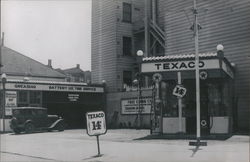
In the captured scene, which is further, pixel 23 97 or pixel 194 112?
pixel 23 97

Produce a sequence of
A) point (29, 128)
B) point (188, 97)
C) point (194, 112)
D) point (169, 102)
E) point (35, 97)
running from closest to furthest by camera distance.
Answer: point (194, 112) < point (169, 102) < point (188, 97) < point (29, 128) < point (35, 97)

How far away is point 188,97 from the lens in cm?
2078

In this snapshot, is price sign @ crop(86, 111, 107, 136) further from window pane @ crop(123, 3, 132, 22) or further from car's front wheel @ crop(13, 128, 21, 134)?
window pane @ crop(123, 3, 132, 22)

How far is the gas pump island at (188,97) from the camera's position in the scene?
1948cm

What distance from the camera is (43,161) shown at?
12.5 m

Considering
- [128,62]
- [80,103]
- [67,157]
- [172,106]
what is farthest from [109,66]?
[67,157]

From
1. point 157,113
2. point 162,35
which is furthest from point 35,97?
point 157,113

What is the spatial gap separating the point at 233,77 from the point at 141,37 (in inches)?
530

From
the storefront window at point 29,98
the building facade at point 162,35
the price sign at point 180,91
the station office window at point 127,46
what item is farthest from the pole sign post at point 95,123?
the station office window at point 127,46

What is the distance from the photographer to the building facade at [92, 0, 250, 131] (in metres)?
23.6

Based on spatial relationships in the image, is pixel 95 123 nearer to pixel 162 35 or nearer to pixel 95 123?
pixel 95 123

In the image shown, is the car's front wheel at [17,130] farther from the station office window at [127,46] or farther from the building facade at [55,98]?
the station office window at [127,46]

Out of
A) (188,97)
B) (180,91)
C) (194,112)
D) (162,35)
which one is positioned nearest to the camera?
(180,91)

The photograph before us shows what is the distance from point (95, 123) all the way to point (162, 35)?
19.5 metres
